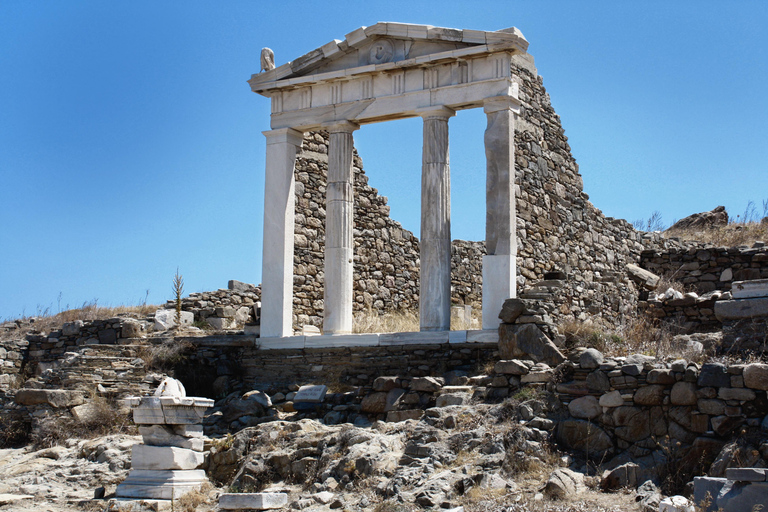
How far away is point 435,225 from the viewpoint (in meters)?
15.2

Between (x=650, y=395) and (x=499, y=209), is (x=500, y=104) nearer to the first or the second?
(x=499, y=209)

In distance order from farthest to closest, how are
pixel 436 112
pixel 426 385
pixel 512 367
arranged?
pixel 436 112 → pixel 426 385 → pixel 512 367

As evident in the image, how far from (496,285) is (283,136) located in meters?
5.36

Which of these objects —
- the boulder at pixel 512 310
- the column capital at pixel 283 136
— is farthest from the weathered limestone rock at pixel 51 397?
the boulder at pixel 512 310

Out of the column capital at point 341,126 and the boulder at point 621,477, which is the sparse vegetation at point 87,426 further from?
the boulder at point 621,477

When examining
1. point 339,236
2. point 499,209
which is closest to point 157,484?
point 339,236

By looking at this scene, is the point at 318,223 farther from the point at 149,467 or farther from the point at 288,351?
the point at 149,467

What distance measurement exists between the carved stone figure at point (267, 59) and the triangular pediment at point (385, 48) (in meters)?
0.21

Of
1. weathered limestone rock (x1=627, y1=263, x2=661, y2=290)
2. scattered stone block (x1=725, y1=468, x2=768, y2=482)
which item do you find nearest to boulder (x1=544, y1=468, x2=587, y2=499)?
scattered stone block (x1=725, y1=468, x2=768, y2=482)

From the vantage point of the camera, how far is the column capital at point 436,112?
50.5 feet

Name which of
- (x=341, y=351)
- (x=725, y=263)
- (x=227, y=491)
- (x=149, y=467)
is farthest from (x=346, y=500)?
(x=725, y=263)

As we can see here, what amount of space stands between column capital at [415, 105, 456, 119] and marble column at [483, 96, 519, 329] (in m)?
0.70

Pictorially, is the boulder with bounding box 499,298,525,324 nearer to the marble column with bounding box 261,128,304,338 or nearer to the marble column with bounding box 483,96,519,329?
the marble column with bounding box 483,96,519,329

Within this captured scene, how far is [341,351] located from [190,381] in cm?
279
